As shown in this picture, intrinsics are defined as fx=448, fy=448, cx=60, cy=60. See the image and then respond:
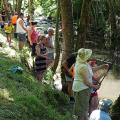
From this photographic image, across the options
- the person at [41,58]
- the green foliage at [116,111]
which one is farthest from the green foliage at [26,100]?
the green foliage at [116,111]

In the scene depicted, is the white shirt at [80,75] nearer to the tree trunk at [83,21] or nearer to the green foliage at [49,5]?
the tree trunk at [83,21]

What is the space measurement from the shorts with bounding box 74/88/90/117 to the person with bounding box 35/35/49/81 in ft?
13.1

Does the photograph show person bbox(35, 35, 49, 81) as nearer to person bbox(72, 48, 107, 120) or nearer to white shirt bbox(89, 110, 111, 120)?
person bbox(72, 48, 107, 120)

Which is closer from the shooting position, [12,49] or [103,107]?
[103,107]

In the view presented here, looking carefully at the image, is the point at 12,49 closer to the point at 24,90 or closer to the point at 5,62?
the point at 5,62

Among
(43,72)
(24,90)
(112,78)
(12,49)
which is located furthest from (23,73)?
(112,78)

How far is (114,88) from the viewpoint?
19.6 m

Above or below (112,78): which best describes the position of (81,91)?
above

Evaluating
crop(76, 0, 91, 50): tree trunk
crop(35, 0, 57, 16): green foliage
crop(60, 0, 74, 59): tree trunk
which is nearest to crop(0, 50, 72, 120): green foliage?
crop(60, 0, 74, 59): tree trunk

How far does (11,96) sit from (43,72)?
4.18 metres

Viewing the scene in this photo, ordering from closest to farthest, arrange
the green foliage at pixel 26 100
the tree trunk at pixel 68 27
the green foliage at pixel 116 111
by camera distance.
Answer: the green foliage at pixel 26 100, the green foliage at pixel 116 111, the tree trunk at pixel 68 27

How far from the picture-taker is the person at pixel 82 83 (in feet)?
27.0

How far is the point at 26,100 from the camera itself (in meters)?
8.84

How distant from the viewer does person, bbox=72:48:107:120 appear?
824 centimetres
